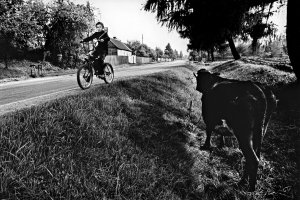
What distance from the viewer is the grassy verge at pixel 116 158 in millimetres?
2047

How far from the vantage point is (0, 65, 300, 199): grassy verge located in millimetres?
2047

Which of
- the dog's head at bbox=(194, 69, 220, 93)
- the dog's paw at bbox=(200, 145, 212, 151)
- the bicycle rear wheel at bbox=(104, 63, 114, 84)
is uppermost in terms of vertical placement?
the bicycle rear wheel at bbox=(104, 63, 114, 84)

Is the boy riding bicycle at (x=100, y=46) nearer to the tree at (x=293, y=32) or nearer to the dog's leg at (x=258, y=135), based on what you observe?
the dog's leg at (x=258, y=135)

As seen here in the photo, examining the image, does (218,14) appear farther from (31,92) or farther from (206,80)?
(31,92)

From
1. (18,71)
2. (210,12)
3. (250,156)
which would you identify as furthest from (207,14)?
(18,71)

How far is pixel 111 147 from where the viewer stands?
2.89 meters

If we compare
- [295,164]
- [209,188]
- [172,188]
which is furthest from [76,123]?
[295,164]

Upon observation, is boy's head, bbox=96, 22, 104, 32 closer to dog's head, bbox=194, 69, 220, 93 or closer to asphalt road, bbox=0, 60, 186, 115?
asphalt road, bbox=0, 60, 186, 115

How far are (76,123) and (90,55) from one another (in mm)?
5376

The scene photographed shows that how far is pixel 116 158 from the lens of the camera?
2.65 metres

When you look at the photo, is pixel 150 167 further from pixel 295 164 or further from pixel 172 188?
pixel 295 164

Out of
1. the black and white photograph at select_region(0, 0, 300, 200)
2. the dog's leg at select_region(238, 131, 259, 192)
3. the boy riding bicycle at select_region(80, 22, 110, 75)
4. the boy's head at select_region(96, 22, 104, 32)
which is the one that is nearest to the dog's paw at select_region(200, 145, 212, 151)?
the black and white photograph at select_region(0, 0, 300, 200)

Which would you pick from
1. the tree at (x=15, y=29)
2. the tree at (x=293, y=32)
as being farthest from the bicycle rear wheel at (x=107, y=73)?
the tree at (x=15, y=29)

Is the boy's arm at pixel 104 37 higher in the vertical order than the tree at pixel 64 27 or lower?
lower
